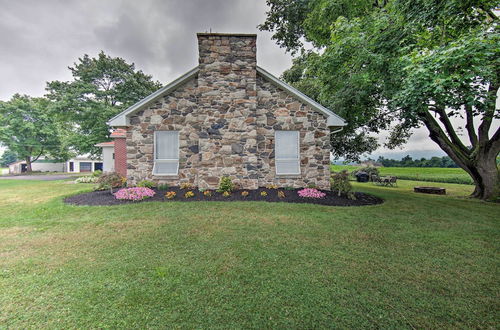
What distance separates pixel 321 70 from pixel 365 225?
25.5 ft

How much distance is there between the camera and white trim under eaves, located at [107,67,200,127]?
8.89 m

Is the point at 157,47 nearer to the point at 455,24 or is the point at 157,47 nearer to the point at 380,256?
the point at 455,24

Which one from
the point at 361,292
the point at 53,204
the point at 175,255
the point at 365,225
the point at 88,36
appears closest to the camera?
the point at 361,292

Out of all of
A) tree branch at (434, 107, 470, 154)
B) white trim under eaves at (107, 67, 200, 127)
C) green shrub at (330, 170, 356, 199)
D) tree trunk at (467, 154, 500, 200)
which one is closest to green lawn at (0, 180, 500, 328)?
green shrub at (330, 170, 356, 199)

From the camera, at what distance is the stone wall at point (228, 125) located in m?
8.40

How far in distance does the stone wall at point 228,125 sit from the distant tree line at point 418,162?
32.0m

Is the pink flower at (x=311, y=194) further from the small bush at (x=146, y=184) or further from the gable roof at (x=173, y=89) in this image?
the small bush at (x=146, y=184)

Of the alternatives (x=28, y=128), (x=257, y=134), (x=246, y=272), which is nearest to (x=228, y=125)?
(x=257, y=134)

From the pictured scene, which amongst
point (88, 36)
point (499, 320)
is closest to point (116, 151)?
point (88, 36)

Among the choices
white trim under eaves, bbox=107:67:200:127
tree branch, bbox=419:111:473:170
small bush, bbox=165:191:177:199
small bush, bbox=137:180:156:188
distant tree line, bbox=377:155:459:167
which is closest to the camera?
small bush, bbox=165:191:177:199

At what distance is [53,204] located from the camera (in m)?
7.39

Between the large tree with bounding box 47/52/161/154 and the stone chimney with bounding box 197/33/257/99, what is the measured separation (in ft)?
52.2

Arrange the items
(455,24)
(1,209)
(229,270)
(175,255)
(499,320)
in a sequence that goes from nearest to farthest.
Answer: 1. (499,320)
2. (229,270)
3. (175,255)
4. (455,24)
5. (1,209)

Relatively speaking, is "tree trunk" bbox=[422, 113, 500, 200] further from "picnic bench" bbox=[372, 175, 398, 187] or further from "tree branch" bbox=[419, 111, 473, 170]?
"picnic bench" bbox=[372, 175, 398, 187]
